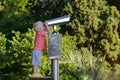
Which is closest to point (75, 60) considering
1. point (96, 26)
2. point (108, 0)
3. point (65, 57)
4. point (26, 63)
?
point (65, 57)

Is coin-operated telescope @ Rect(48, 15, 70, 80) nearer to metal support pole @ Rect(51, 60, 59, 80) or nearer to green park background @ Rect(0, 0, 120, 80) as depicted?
metal support pole @ Rect(51, 60, 59, 80)

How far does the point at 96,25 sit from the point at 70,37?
3.35 feet

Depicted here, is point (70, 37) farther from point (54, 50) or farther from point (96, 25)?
point (54, 50)

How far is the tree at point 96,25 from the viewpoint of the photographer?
504 inches

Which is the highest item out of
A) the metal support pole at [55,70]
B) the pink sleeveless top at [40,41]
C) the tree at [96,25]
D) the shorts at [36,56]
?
the tree at [96,25]

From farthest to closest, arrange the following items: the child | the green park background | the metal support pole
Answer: the green park background → the child → the metal support pole

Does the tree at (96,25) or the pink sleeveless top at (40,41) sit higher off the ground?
the tree at (96,25)

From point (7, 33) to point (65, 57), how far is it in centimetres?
373

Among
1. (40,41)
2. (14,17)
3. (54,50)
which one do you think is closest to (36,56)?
(40,41)

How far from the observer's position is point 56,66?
6.39 m

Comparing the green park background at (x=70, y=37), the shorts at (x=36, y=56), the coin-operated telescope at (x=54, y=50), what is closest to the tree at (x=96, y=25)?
the green park background at (x=70, y=37)

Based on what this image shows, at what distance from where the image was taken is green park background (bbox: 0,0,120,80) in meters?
9.83

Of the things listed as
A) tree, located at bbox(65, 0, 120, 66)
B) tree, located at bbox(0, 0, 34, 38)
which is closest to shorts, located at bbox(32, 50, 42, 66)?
tree, located at bbox(65, 0, 120, 66)

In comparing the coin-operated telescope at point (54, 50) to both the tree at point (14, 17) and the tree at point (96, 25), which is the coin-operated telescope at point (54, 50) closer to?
the tree at point (96, 25)
